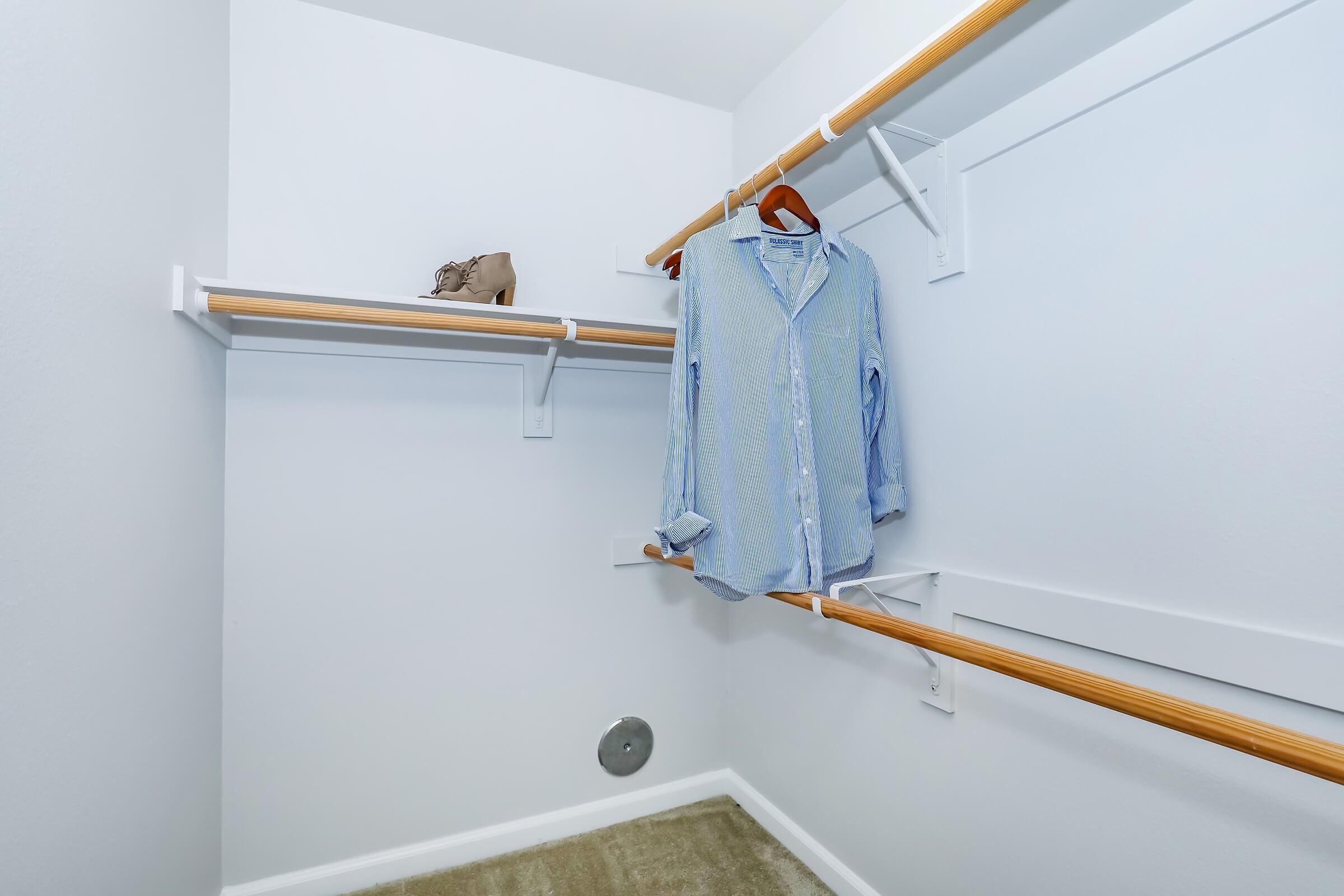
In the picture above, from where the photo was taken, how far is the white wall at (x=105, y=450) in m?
0.78

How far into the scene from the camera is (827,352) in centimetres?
146

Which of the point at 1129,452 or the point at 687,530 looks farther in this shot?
the point at 687,530

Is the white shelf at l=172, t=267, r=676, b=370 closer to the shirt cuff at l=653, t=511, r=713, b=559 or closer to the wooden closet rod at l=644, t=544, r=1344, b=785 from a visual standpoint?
the shirt cuff at l=653, t=511, r=713, b=559

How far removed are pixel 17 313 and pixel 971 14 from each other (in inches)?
52.6

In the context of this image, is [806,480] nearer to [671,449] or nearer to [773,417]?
[773,417]

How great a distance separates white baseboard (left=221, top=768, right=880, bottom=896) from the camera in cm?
165

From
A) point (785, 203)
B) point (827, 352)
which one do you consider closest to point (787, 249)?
point (785, 203)

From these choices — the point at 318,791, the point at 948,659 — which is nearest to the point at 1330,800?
the point at 948,659

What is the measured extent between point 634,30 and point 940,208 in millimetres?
975

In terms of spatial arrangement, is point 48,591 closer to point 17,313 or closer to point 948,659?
point 17,313

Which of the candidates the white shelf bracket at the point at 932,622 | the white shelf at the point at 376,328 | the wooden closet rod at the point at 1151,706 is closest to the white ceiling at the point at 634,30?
the white shelf at the point at 376,328

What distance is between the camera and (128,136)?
3.45ft

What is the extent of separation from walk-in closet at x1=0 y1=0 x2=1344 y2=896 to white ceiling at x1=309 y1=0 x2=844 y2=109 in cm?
2

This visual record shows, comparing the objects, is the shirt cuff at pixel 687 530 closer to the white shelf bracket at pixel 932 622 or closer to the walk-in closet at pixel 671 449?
the walk-in closet at pixel 671 449
